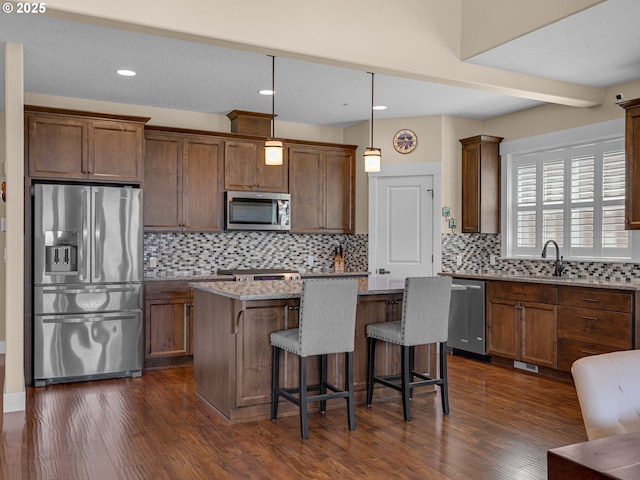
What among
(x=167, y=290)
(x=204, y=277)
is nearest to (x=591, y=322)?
(x=204, y=277)

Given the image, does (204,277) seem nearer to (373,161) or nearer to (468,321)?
(373,161)

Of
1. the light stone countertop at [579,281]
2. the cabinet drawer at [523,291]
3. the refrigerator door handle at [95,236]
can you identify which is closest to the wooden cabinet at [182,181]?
the refrigerator door handle at [95,236]

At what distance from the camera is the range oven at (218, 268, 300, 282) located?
5.88 m

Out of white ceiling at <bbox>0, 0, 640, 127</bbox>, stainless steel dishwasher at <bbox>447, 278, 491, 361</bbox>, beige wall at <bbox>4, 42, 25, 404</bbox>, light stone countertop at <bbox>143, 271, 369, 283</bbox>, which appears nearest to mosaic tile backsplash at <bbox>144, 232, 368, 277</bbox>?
light stone countertop at <bbox>143, 271, 369, 283</bbox>

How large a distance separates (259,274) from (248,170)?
1.21 meters

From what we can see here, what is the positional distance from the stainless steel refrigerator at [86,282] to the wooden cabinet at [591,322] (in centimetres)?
387

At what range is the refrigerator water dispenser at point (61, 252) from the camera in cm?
491

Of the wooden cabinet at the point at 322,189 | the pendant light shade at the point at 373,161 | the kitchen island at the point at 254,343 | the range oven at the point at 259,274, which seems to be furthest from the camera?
the wooden cabinet at the point at 322,189

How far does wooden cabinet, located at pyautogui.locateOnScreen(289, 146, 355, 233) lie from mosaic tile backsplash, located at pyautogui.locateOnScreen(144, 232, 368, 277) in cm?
31

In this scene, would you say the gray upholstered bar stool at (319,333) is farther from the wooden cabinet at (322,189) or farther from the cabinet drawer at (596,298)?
the wooden cabinet at (322,189)

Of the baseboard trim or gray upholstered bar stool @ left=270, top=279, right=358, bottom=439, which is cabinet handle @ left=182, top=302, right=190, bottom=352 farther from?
gray upholstered bar stool @ left=270, top=279, right=358, bottom=439

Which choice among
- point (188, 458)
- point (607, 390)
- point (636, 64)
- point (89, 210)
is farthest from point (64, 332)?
point (636, 64)

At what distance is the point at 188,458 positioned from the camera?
3180 mm

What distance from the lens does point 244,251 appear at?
6656mm
